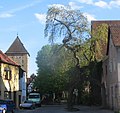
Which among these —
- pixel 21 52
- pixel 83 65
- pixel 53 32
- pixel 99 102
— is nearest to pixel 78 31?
pixel 53 32

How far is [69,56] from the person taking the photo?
169 feet

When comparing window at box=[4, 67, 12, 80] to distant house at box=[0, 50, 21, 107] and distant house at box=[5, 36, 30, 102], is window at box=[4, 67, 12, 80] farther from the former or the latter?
distant house at box=[5, 36, 30, 102]

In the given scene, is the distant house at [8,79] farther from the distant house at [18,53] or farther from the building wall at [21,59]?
the building wall at [21,59]

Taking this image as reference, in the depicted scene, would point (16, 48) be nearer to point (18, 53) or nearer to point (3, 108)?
point (18, 53)

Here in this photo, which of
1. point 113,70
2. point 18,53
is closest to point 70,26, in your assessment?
point 113,70

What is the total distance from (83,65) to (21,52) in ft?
188

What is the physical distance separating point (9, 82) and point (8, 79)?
59 cm

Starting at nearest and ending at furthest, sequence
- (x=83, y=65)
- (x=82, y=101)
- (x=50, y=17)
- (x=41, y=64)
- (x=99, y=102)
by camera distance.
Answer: (x=50, y=17) → (x=83, y=65) → (x=99, y=102) → (x=82, y=101) → (x=41, y=64)

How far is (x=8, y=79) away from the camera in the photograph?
51.9m

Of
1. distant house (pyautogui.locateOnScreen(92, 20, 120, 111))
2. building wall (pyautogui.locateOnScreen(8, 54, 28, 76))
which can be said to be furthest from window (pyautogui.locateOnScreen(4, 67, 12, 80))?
building wall (pyautogui.locateOnScreen(8, 54, 28, 76))

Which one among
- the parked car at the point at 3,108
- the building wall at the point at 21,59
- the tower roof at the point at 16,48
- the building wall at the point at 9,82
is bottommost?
the parked car at the point at 3,108

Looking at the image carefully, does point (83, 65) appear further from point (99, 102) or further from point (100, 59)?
point (99, 102)

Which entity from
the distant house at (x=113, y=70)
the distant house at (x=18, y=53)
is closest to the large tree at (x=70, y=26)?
the distant house at (x=113, y=70)

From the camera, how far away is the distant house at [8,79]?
49.9 m
